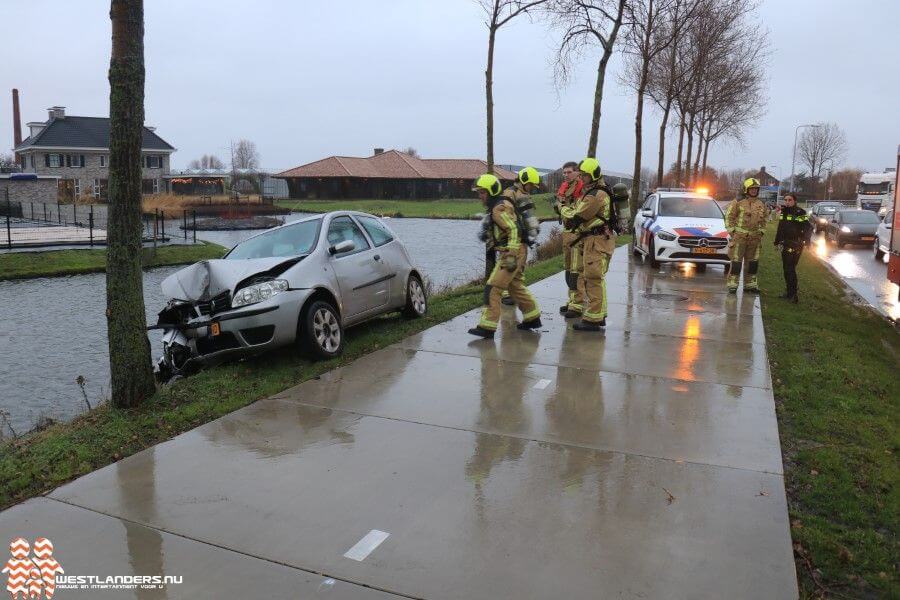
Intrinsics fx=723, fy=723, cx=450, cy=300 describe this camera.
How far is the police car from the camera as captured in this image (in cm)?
1431

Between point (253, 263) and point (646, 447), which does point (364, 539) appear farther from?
point (253, 263)

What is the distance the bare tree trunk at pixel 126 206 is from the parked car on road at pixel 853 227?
85.4 ft

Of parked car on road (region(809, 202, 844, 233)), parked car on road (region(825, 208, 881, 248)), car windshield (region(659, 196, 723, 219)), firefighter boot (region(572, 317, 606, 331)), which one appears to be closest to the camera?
firefighter boot (region(572, 317, 606, 331))

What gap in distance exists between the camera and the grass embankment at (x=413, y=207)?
184 feet

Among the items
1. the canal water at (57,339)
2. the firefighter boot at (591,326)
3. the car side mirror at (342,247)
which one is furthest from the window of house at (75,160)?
the firefighter boot at (591,326)

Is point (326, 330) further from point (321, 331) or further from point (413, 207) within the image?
point (413, 207)

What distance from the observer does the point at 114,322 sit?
18.8 ft

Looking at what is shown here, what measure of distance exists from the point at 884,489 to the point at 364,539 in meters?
3.18

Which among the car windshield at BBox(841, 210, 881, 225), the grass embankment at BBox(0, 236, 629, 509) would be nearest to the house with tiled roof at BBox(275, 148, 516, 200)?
the car windshield at BBox(841, 210, 881, 225)

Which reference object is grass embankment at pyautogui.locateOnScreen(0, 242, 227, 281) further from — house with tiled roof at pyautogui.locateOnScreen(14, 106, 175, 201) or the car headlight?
house with tiled roof at pyautogui.locateOnScreen(14, 106, 175, 201)

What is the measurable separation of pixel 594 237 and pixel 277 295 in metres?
3.94

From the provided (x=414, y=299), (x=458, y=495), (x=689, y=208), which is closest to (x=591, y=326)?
(x=414, y=299)

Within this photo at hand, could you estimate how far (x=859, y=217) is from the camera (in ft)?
87.7

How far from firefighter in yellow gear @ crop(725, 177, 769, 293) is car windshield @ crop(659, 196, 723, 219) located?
3.34 metres
